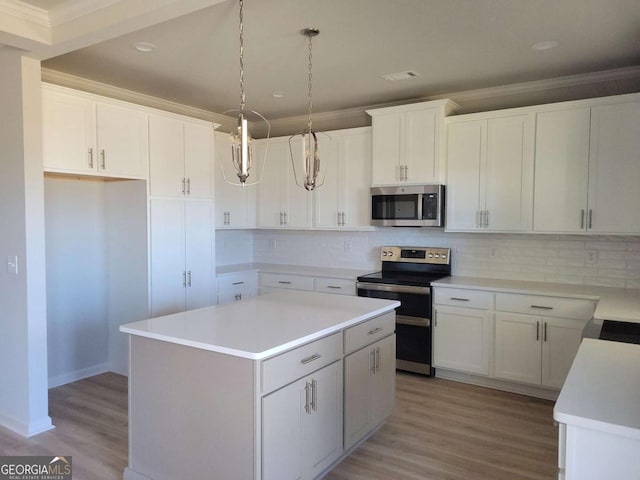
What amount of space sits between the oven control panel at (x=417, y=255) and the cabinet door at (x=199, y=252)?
5.82 ft

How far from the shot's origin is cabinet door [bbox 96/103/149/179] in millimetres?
3705

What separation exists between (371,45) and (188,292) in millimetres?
2693

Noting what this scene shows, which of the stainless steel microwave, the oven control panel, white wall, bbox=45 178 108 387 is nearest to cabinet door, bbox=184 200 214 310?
white wall, bbox=45 178 108 387

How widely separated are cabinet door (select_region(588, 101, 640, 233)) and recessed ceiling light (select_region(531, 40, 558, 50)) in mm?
733

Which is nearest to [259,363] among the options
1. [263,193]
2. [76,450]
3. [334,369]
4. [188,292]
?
[334,369]

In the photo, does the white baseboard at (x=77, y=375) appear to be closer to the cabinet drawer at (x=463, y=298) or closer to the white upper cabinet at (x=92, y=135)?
the white upper cabinet at (x=92, y=135)

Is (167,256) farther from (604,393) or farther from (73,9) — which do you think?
(604,393)

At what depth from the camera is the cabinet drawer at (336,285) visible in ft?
15.6

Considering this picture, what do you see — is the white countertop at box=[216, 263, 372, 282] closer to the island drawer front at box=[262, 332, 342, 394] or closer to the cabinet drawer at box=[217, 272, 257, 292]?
the cabinet drawer at box=[217, 272, 257, 292]

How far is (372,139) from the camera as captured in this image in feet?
15.3

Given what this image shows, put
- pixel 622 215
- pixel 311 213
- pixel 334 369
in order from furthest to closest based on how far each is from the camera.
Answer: pixel 311 213, pixel 622 215, pixel 334 369

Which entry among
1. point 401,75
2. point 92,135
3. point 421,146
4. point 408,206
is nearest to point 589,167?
point 421,146

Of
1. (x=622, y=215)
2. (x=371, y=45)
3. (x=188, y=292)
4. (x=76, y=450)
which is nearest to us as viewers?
(x=76, y=450)

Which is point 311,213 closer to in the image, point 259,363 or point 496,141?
point 496,141
